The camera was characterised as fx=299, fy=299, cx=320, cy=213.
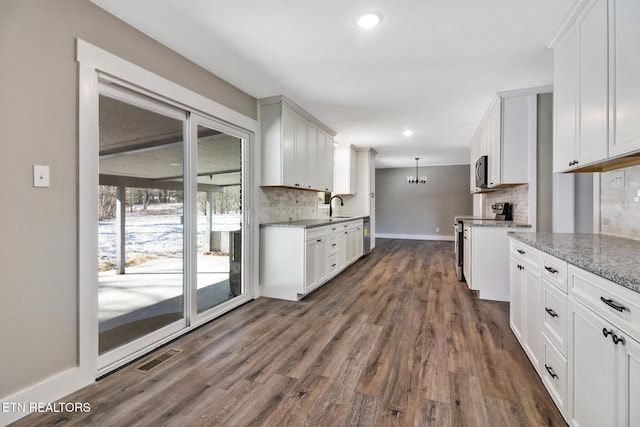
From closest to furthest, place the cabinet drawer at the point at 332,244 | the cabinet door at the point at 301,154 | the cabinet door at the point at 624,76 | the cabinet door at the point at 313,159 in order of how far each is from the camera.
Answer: the cabinet door at the point at 624,76 < the cabinet door at the point at 301,154 < the cabinet drawer at the point at 332,244 < the cabinet door at the point at 313,159

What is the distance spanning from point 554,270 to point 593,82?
116 centimetres

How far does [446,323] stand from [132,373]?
8.43 feet

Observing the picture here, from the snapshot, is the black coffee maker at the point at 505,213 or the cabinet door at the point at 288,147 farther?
the black coffee maker at the point at 505,213

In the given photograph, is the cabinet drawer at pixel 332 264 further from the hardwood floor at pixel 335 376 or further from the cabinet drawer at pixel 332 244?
the hardwood floor at pixel 335 376

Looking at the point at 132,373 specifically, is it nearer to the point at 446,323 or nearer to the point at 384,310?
the point at 384,310

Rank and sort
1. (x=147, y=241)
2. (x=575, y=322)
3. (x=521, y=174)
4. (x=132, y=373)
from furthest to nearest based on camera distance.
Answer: (x=521, y=174) < (x=147, y=241) < (x=132, y=373) < (x=575, y=322)

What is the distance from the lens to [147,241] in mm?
2383

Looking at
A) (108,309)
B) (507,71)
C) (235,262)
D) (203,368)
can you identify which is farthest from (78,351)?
(507,71)

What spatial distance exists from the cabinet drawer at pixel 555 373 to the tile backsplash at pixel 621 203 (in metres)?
0.97

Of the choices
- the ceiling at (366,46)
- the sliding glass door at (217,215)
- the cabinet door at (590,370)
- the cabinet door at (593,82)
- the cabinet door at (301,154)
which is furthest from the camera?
the cabinet door at (301,154)

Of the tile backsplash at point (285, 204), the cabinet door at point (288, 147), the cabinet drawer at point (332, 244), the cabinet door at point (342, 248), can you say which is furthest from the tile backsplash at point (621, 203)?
the tile backsplash at point (285, 204)

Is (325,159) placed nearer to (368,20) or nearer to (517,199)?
(517,199)

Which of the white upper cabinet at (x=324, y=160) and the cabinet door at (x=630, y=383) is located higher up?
the white upper cabinet at (x=324, y=160)

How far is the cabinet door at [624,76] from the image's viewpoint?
1.43m
